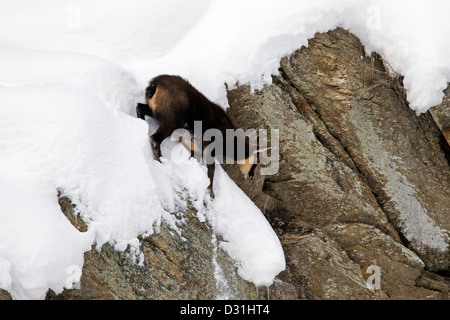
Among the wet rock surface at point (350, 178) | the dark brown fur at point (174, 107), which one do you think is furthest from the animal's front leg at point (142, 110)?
the wet rock surface at point (350, 178)

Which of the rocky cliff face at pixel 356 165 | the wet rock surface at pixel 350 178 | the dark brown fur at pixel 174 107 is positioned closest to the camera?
the dark brown fur at pixel 174 107

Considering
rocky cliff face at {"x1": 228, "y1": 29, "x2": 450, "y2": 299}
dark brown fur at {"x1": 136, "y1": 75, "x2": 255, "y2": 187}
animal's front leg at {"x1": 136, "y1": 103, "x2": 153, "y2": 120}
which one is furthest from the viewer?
rocky cliff face at {"x1": 228, "y1": 29, "x2": 450, "y2": 299}

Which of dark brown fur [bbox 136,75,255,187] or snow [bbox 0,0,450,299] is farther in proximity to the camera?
dark brown fur [bbox 136,75,255,187]

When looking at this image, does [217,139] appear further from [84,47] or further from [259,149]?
[84,47]

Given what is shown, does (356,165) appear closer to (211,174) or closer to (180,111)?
(211,174)

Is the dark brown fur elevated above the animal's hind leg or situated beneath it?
elevated above

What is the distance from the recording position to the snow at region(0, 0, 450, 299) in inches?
137

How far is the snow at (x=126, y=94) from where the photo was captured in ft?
11.5

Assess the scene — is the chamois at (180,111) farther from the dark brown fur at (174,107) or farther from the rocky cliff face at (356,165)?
the rocky cliff face at (356,165)

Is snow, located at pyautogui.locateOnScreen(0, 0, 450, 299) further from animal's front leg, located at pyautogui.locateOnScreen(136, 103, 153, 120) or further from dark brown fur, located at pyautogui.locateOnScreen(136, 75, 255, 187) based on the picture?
dark brown fur, located at pyautogui.locateOnScreen(136, 75, 255, 187)

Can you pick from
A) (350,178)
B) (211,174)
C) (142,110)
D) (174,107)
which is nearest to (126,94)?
(142,110)

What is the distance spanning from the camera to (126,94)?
5.09 metres

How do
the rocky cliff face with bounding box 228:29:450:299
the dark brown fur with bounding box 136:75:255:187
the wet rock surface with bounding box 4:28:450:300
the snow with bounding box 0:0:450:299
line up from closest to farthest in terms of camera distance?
the snow with bounding box 0:0:450:299
the dark brown fur with bounding box 136:75:255:187
the wet rock surface with bounding box 4:28:450:300
the rocky cliff face with bounding box 228:29:450:299

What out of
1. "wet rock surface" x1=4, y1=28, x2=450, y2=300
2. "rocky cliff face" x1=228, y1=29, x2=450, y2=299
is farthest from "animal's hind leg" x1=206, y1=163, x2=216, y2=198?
"rocky cliff face" x1=228, y1=29, x2=450, y2=299
